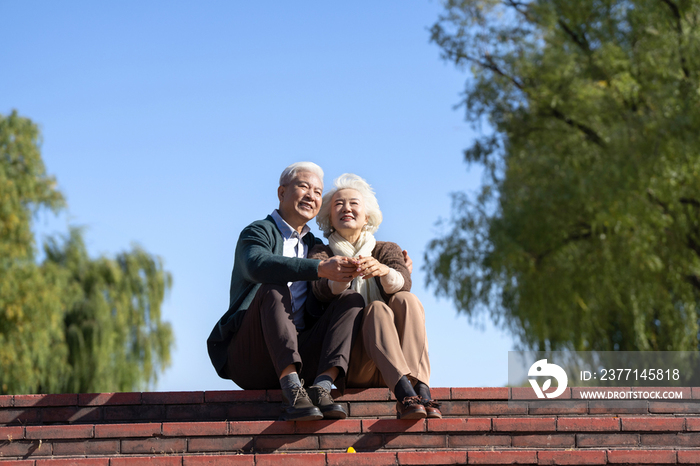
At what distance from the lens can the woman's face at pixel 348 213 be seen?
12.2 ft

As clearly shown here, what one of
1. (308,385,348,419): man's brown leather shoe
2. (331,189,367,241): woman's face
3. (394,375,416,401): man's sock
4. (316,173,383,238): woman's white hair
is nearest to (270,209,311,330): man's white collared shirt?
(316,173,383,238): woman's white hair

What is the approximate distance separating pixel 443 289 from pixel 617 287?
2724mm

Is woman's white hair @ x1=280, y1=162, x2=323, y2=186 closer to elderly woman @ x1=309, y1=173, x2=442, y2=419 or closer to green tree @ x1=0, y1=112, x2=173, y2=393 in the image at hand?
elderly woman @ x1=309, y1=173, x2=442, y2=419

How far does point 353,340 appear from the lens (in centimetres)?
330

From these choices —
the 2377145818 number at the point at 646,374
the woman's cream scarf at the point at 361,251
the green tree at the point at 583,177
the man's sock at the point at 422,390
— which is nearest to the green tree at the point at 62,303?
the green tree at the point at 583,177

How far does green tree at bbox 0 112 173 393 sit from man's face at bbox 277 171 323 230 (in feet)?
30.4

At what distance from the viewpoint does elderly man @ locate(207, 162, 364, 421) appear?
10.3ft

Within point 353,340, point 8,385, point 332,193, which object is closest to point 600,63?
point 332,193

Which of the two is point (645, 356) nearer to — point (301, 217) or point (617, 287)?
point (617, 287)

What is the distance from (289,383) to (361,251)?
0.85m

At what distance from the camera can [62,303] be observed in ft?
45.0

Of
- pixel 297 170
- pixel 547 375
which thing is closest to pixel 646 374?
pixel 547 375

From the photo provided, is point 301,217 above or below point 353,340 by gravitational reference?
above

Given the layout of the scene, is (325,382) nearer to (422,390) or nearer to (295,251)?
(422,390)
